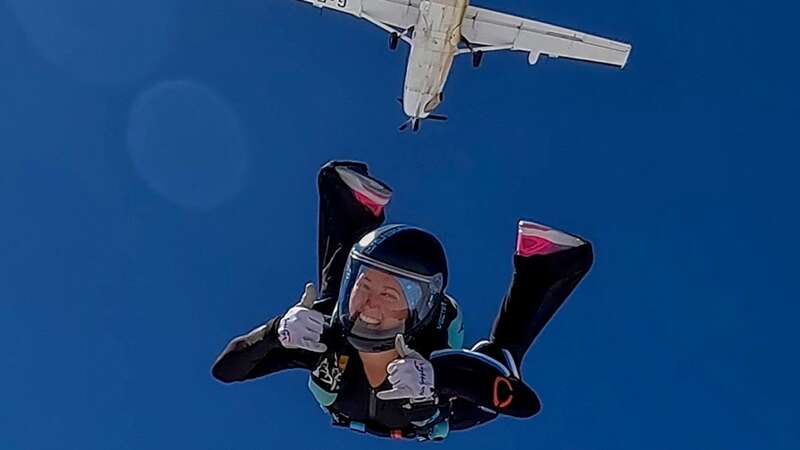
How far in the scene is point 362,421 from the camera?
188 inches

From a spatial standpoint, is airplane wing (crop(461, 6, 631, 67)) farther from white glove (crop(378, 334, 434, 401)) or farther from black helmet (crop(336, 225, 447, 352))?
white glove (crop(378, 334, 434, 401))

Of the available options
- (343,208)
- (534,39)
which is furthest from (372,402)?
(534,39)

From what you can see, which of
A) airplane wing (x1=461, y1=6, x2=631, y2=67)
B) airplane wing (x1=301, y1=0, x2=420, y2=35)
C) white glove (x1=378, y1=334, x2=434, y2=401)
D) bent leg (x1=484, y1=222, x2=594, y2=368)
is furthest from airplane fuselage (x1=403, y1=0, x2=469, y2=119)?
white glove (x1=378, y1=334, x2=434, y2=401)

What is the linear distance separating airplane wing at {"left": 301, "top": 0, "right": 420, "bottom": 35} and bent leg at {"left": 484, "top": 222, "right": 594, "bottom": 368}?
64.0 feet

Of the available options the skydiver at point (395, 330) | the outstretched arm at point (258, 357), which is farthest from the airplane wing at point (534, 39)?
the outstretched arm at point (258, 357)

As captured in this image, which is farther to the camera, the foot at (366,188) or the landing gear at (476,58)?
the landing gear at (476,58)

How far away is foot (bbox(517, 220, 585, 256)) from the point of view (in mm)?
4773

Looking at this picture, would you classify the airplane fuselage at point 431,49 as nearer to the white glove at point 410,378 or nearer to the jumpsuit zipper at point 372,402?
the jumpsuit zipper at point 372,402

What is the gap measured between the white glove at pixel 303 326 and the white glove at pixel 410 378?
1.41 ft

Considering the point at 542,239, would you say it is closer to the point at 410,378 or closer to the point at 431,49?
the point at 410,378

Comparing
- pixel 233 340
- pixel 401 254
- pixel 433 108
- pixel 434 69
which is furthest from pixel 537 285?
pixel 433 108

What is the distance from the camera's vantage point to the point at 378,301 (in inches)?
169

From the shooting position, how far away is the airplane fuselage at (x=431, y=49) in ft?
70.4

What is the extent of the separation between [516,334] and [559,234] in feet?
2.38
